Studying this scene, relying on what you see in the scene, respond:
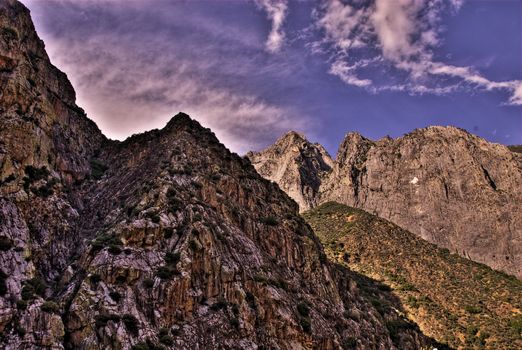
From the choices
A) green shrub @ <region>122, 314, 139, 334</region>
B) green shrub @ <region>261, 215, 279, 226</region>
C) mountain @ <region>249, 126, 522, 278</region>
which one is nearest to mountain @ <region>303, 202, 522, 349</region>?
mountain @ <region>249, 126, 522, 278</region>

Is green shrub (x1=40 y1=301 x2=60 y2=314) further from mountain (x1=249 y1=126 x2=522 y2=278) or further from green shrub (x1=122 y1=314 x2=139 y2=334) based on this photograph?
mountain (x1=249 y1=126 x2=522 y2=278)

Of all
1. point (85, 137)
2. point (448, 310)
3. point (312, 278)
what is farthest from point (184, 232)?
point (448, 310)

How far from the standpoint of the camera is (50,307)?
30.9 metres

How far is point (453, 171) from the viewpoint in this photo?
156375 millimetres

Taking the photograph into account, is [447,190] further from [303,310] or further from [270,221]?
[303,310]

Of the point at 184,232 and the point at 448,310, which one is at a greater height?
the point at 448,310

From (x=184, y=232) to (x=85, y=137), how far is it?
3449cm

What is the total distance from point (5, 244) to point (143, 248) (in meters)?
11.0

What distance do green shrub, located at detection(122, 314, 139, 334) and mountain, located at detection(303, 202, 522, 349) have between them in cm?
5694

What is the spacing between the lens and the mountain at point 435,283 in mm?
85438

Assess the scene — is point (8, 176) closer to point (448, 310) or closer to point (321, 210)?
point (448, 310)

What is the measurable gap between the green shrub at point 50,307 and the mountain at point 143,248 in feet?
0.25

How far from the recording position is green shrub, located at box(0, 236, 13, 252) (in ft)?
111

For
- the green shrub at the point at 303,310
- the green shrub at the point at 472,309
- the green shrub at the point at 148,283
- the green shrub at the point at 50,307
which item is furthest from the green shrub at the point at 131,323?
the green shrub at the point at 472,309
